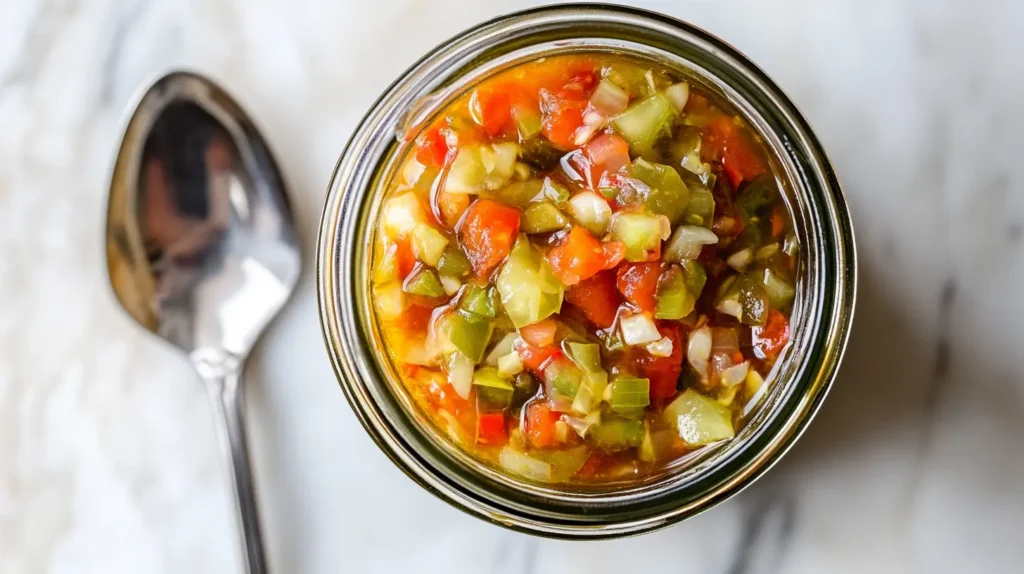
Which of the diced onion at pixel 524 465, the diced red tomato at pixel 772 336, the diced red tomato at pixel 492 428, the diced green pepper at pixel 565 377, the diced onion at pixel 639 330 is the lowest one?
the diced onion at pixel 524 465

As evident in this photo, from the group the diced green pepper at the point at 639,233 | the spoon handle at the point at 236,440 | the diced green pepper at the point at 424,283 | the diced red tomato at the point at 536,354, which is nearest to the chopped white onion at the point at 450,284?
the diced green pepper at the point at 424,283

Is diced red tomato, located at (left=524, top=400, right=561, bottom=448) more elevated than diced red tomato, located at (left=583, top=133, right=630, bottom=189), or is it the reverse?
diced red tomato, located at (left=583, top=133, right=630, bottom=189)

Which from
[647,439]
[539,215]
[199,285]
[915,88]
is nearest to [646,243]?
[539,215]

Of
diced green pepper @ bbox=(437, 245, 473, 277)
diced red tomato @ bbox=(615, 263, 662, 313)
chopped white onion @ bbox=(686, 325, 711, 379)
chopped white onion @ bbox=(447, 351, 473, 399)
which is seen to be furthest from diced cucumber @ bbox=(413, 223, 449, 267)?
chopped white onion @ bbox=(686, 325, 711, 379)

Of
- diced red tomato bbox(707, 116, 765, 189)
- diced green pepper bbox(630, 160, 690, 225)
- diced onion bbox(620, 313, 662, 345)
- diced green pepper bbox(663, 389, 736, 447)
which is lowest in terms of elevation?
diced green pepper bbox(663, 389, 736, 447)

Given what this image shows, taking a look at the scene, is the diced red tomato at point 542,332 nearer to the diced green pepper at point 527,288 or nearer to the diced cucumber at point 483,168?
the diced green pepper at point 527,288

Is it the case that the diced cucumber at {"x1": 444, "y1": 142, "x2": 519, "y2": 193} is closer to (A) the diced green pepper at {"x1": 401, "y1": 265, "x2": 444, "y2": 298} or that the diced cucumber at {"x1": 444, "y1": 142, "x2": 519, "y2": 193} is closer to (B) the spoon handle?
(A) the diced green pepper at {"x1": 401, "y1": 265, "x2": 444, "y2": 298}

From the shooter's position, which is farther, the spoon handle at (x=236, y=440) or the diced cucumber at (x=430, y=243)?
the spoon handle at (x=236, y=440)
